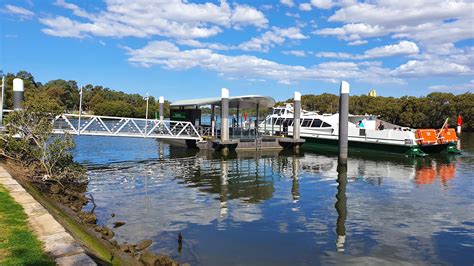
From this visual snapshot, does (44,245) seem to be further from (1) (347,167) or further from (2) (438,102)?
(2) (438,102)

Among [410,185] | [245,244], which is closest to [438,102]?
[410,185]

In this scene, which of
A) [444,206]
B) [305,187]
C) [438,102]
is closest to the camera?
[444,206]

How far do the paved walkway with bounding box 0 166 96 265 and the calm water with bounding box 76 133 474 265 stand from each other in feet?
7.97

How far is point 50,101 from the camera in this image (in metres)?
16.5

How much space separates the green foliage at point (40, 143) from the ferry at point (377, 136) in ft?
78.4

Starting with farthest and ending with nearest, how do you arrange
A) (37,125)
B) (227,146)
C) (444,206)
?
(227,146) → (37,125) → (444,206)

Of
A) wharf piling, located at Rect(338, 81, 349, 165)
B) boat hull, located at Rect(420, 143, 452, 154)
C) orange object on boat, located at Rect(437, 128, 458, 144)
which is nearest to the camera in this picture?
wharf piling, located at Rect(338, 81, 349, 165)

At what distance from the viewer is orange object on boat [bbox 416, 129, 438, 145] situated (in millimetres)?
30320

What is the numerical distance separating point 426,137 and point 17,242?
30.6m

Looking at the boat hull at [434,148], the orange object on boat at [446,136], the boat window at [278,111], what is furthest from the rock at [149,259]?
the boat window at [278,111]

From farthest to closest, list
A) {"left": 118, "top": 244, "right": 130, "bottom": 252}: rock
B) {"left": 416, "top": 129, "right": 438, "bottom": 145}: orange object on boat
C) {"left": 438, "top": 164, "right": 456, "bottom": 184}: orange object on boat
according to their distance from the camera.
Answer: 1. {"left": 416, "top": 129, "right": 438, "bottom": 145}: orange object on boat
2. {"left": 438, "top": 164, "right": 456, "bottom": 184}: orange object on boat
3. {"left": 118, "top": 244, "right": 130, "bottom": 252}: rock

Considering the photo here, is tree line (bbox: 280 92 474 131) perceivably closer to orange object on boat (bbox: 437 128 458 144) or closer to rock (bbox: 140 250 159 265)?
orange object on boat (bbox: 437 128 458 144)

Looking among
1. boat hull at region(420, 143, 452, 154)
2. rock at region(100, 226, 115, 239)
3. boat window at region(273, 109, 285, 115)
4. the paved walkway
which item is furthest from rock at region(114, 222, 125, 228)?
boat window at region(273, 109, 285, 115)

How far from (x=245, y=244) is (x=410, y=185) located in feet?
38.6
